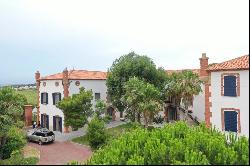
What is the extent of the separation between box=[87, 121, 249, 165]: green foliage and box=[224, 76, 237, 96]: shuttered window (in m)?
14.3

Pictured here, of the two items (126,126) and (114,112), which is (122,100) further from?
(114,112)

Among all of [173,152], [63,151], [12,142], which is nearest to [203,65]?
[63,151]

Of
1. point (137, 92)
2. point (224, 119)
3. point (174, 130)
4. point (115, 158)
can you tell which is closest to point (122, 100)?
point (137, 92)

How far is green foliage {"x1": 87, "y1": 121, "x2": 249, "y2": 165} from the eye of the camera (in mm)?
15766

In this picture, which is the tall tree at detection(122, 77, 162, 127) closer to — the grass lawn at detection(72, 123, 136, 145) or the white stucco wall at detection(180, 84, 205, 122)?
the grass lawn at detection(72, 123, 136, 145)

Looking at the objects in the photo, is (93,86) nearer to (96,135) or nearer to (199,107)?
(199,107)

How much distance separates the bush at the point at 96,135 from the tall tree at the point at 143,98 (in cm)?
608

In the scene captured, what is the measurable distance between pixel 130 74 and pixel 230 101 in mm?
15909

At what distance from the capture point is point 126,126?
154 ft

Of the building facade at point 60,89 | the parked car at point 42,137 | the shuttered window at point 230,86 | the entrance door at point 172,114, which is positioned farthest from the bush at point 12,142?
the entrance door at point 172,114

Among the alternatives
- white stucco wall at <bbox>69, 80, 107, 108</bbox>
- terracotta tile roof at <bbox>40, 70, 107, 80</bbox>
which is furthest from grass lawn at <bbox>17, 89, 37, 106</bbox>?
white stucco wall at <bbox>69, 80, 107, 108</bbox>

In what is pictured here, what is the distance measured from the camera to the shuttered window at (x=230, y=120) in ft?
105

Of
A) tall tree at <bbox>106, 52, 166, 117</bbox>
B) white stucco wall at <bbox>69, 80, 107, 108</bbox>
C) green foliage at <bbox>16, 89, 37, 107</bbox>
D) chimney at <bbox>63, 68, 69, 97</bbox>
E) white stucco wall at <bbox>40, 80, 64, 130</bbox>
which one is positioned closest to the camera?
tall tree at <bbox>106, 52, 166, 117</bbox>

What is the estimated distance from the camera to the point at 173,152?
1647 centimetres
